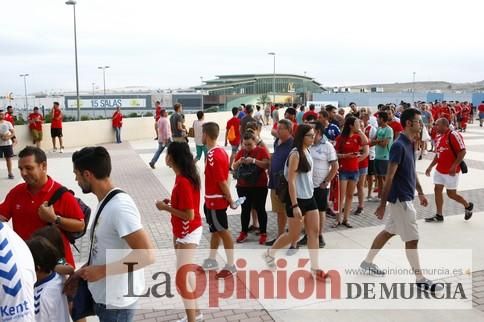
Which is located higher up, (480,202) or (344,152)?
(344,152)

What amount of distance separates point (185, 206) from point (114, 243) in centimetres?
130

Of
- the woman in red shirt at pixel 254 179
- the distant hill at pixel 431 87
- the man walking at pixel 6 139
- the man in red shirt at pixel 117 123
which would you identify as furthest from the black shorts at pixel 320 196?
the distant hill at pixel 431 87

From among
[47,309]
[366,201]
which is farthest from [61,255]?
[366,201]

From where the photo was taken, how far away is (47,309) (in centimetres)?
250

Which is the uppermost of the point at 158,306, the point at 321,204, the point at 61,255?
the point at 61,255

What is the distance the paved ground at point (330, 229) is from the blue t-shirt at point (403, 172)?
1140 mm

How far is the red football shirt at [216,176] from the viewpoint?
4793 mm

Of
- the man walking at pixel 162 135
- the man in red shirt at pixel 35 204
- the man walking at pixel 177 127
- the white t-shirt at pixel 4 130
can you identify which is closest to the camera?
the man in red shirt at pixel 35 204

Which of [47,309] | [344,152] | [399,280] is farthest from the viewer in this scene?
[344,152]

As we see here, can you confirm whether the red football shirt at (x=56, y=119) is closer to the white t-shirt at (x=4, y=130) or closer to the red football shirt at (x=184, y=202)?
the white t-shirt at (x=4, y=130)

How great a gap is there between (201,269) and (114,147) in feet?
48.2

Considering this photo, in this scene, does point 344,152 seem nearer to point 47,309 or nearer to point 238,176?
point 238,176

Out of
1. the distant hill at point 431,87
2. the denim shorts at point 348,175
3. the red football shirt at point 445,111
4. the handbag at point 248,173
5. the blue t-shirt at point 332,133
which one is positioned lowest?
the denim shorts at point 348,175

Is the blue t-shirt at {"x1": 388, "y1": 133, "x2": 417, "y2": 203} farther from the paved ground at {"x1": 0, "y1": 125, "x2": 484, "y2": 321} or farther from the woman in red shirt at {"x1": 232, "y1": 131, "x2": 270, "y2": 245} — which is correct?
the woman in red shirt at {"x1": 232, "y1": 131, "x2": 270, "y2": 245}
